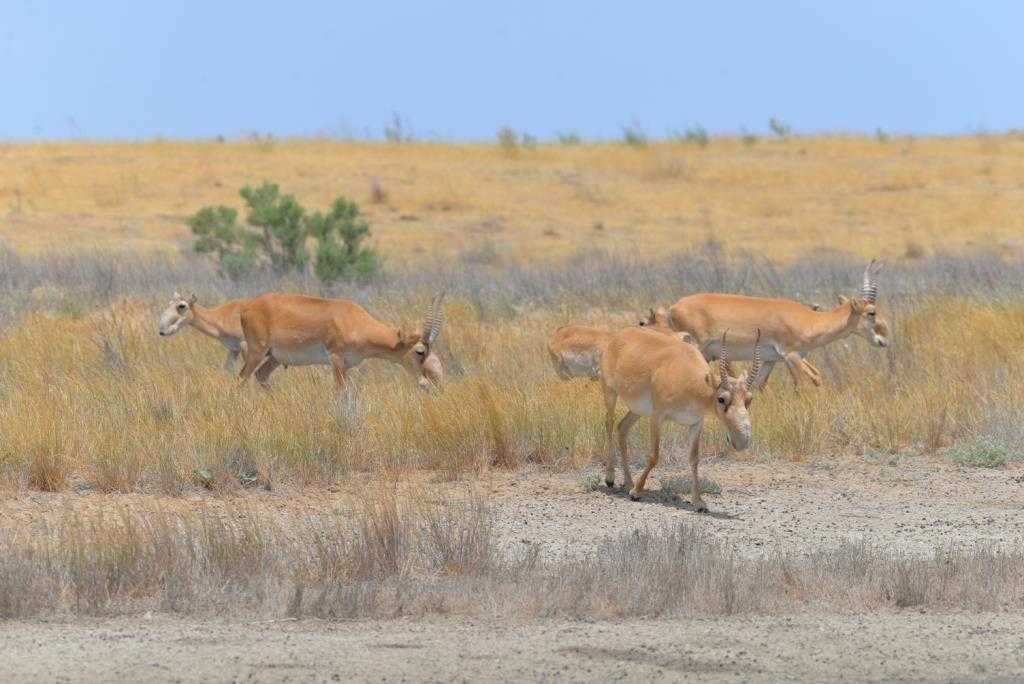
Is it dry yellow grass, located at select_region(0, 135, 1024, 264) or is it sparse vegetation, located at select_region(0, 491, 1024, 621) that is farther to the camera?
dry yellow grass, located at select_region(0, 135, 1024, 264)

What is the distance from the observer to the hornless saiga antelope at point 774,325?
17.7m

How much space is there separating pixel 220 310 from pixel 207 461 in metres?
5.37

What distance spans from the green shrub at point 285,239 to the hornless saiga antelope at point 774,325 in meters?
11.3

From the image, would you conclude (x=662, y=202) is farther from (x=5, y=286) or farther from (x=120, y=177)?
(x=5, y=286)

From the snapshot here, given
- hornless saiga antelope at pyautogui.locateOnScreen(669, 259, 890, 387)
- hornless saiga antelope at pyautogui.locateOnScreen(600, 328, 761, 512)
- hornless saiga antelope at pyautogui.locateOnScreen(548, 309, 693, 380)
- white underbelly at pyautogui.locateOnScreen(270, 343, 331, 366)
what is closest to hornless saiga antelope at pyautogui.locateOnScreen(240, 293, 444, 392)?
white underbelly at pyautogui.locateOnScreen(270, 343, 331, 366)

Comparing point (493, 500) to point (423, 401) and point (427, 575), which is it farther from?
point (427, 575)

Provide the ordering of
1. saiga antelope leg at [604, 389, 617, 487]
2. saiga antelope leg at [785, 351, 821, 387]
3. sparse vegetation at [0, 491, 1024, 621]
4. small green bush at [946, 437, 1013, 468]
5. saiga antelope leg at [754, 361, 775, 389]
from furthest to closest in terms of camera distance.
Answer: saiga antelope leg at [785, 351, 821, 387] → saiga antelope leg at [754, 361, 775, 389] → small green bush at [946, 437, 1013, 468] → saiga antelope leg at [604, 389, 617, 487] → sparse vegetation at [0, 491, 1024, 621]

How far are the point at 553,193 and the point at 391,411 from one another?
30.8 metres

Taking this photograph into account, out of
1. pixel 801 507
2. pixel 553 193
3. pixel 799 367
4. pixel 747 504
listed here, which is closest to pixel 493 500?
pixel 747 504

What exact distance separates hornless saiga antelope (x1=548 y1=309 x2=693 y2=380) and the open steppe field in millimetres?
211

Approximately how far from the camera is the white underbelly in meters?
17.3

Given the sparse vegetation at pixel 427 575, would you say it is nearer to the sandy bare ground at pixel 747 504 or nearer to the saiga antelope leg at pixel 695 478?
the sandy bare ground at pixel 747 504

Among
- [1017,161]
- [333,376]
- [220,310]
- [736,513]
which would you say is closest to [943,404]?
[736,513]

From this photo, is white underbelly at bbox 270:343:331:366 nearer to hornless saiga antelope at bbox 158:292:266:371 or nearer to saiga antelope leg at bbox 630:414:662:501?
hornless saiga antelope at bbox 158:292:266:371
